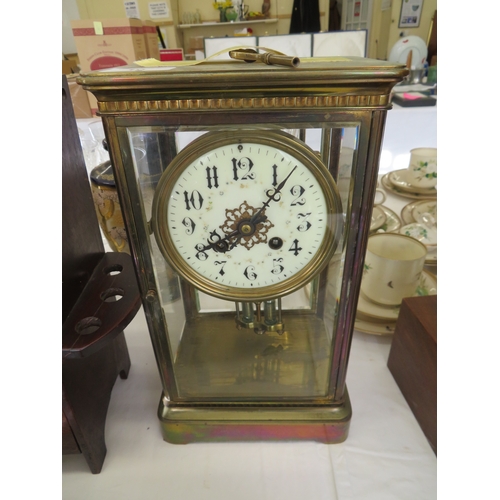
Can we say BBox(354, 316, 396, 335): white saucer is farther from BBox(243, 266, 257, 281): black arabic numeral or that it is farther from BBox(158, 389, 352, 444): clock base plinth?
BBox(243, 266, 257, 281): black arabic numeral

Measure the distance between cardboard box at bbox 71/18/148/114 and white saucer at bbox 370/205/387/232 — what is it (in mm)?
916

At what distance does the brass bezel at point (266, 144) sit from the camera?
1.24 feet

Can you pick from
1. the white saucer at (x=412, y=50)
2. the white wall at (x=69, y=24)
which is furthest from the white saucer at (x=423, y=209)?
the white wall at (x=69, y=24)

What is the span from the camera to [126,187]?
1.30ft

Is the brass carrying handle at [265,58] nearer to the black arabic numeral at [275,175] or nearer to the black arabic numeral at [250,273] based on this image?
the black arabic numeral at [275,175]

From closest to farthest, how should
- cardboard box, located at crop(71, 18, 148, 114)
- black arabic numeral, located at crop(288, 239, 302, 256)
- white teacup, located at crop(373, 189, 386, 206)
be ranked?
1. black arabic numeral, located at crop(288, 239, 302, 256)
2. white teacup, located at crop(373, 189, 386, 206)
3. cardboard box, located at crop(71, 18, 148, 114)

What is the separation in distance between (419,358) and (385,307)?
164mm

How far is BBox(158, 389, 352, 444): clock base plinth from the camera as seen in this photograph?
54 cm

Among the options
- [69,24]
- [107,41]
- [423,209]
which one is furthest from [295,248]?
[69,24]

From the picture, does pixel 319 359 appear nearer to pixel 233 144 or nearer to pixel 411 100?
pixel 233 144

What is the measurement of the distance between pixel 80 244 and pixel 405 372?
0.54 metres

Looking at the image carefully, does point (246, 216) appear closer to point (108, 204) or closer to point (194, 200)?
point (194, 200)

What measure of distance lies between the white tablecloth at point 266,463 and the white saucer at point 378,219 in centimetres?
39

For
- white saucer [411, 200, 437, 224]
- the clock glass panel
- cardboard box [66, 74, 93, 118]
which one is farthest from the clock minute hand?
cardboard box [66, 74, 93, 118]
